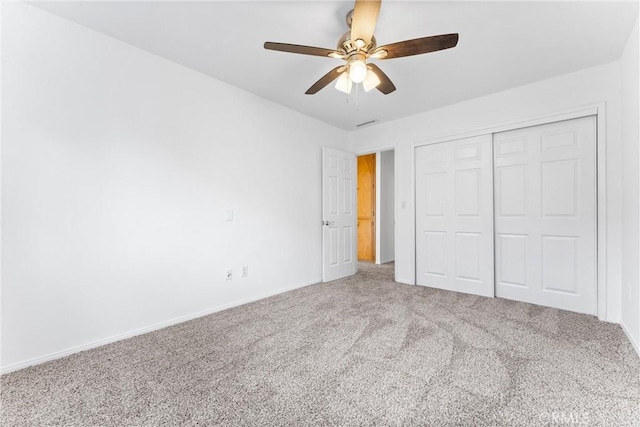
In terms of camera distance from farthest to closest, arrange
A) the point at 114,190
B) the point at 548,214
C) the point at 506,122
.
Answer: the point at 506,122
the point at 548,214
the point at 114,190

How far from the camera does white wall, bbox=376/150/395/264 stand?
5.76 m

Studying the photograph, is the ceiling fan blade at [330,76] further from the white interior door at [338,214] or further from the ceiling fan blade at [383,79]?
the white interior door at [338,214]

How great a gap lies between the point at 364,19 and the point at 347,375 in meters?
2.13

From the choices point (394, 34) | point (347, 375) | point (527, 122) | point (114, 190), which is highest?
point (394, 34)

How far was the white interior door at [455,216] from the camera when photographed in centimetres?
339

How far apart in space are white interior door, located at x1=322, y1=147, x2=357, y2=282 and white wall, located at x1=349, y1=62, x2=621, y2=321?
1.63ft

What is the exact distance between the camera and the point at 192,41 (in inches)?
90.8

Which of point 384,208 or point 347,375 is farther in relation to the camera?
point 384,208

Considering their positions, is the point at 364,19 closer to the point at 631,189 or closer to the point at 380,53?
the point at 380,53

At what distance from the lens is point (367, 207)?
6.09 metres

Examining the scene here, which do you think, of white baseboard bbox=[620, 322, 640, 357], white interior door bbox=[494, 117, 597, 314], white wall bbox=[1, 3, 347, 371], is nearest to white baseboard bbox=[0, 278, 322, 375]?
white wall bbox=[1, 3, 347, 371]

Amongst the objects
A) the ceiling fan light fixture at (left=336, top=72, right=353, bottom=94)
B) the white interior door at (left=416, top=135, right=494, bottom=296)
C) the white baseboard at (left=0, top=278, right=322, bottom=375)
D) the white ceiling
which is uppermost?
the white ceiling

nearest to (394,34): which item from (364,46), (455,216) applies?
(364,46)

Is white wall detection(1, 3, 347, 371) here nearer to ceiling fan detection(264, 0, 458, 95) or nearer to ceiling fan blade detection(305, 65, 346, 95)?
ceiling fan blade detection(305, 65, 346, 95)
